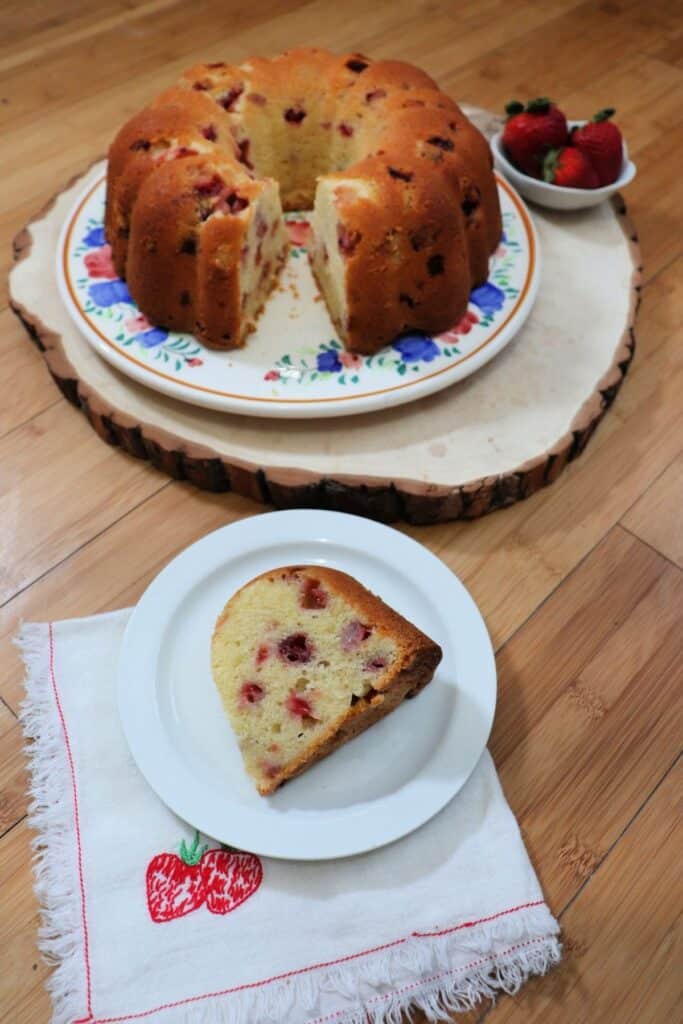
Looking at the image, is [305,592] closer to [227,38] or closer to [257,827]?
[257,827]

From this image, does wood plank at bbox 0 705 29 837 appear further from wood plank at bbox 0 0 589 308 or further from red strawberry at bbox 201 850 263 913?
wood plank at bbox 0 0 589 308

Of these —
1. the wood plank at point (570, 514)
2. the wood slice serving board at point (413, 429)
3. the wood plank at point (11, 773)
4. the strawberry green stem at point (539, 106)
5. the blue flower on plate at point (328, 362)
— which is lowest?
the wood plank at point (570, 514)

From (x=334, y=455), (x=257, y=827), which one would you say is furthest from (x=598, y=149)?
(x=257, y=827)

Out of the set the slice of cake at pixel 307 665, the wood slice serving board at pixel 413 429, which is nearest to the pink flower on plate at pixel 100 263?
the wood slice serving board at pixel 413 429

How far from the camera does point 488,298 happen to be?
1561 millimetres

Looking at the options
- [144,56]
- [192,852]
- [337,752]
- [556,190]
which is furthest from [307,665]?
[144,56]

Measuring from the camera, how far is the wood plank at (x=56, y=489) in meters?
1.35

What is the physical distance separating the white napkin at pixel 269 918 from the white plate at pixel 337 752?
60 mm

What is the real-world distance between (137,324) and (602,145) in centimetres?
109

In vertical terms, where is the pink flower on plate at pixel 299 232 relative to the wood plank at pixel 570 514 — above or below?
above

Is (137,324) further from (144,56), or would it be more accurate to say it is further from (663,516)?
(144,56)

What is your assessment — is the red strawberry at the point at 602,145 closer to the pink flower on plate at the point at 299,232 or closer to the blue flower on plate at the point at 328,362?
the pink flower on plate at the point at 299,232

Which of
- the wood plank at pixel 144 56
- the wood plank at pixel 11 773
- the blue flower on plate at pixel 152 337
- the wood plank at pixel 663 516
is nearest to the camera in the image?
the wood plank at pixel 11 773

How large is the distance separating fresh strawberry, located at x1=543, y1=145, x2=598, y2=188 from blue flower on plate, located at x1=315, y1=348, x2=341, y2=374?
736 mm
